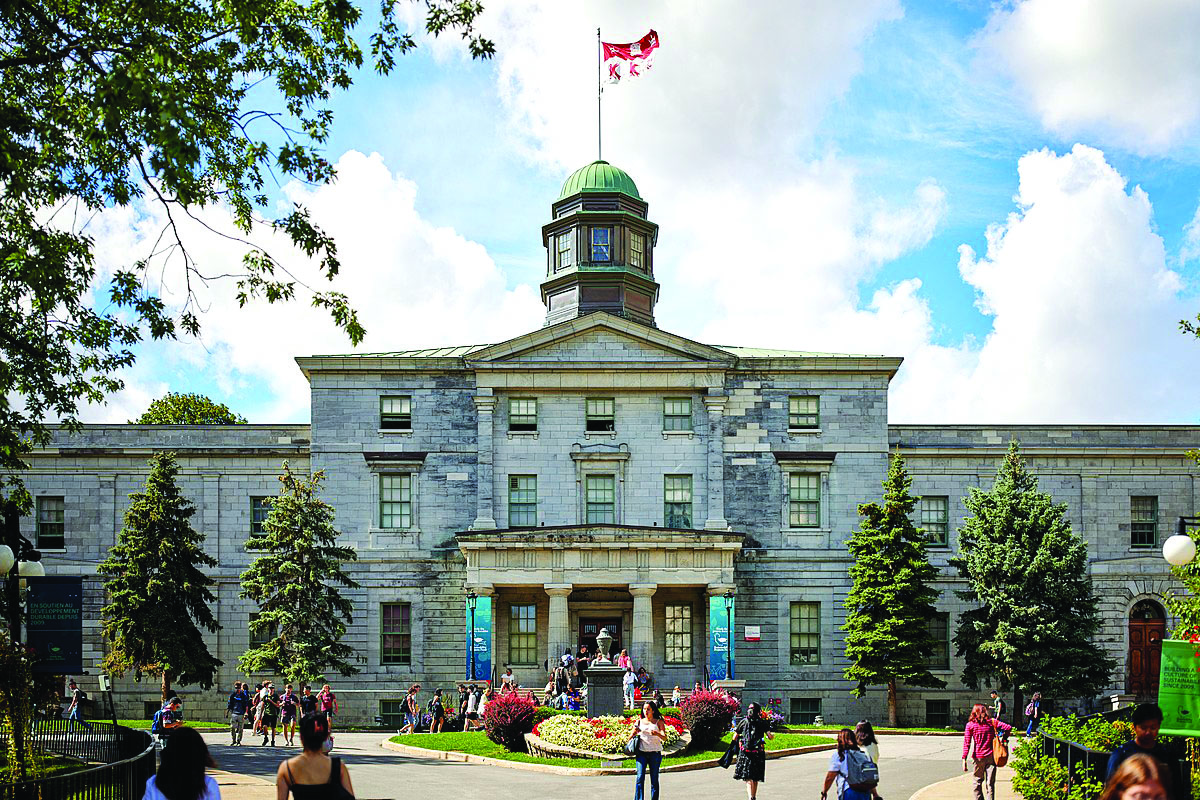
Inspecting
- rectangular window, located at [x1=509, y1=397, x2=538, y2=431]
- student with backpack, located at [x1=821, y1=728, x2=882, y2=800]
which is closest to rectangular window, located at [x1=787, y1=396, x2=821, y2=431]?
rectangular window, located at [x1=509, y1=397, x2=538, y2=431]

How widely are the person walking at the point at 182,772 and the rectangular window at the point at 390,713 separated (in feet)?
127

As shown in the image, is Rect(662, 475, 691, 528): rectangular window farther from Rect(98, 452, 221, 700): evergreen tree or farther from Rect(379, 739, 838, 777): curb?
Rect(98, 452, 221, 700): evergreen tree

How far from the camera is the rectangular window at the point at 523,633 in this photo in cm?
4916

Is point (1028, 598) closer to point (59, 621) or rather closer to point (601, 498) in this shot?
point (601, 498)

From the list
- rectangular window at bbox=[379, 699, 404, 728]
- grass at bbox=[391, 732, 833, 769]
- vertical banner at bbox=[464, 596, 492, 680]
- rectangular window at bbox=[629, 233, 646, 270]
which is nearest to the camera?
grass at bbox=[391, 732, 833, 769]

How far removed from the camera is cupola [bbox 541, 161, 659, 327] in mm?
55812

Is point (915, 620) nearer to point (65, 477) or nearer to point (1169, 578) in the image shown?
point (1169, 578)

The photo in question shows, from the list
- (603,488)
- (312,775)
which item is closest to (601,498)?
(603,488)

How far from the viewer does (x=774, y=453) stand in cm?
5066

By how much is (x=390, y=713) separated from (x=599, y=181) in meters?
24.1

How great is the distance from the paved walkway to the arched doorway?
18.7 metres

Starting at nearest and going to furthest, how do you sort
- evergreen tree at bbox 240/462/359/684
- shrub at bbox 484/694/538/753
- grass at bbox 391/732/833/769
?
1. grass at bbox 391/732/833/769
2. shrub at bbox 484/694/538/753
3. evergreen tree at bbox 240/462/359/684

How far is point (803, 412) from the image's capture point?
2015 inches

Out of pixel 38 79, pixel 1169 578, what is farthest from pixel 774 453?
pixel 38 79
